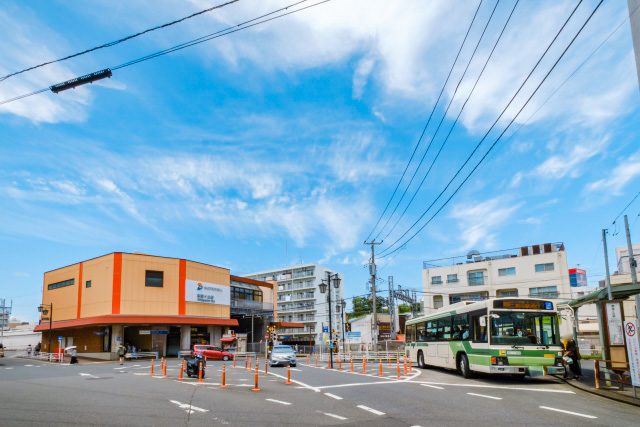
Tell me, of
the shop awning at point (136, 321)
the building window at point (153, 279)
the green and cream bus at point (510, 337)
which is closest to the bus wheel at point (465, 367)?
the green and cream bus at point (510, 337)

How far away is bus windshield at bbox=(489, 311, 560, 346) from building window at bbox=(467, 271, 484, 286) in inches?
1558

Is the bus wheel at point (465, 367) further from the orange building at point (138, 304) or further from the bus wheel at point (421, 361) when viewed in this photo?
the orange building at point (138, 304)

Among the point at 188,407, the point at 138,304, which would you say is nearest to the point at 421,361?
the point at 188,407

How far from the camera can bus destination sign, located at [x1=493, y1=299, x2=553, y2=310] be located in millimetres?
17203

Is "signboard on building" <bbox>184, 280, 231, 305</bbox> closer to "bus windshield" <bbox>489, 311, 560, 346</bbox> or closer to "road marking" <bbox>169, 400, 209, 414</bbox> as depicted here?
"road marking" <bbox>169, 400, 209, 414</bbox>

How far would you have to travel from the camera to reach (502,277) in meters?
53.9

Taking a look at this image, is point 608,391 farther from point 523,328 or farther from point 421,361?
point 421,361

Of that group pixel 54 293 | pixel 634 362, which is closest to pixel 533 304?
pixel 634 362

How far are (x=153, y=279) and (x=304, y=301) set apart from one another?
47977 mm

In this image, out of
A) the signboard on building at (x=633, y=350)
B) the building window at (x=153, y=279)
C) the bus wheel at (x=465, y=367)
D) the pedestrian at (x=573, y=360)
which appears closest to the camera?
the signboard on building at (x=633, y=350)

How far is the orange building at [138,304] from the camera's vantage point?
1722 inches

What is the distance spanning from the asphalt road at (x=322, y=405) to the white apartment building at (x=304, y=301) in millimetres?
71616

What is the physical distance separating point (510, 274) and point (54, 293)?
51.0 m

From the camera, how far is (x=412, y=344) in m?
27.2
